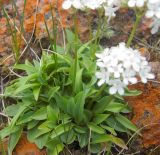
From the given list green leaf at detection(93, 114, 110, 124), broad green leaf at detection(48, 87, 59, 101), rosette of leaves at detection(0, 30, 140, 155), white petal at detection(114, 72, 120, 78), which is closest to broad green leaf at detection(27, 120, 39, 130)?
rosette of leaves at detection(0, 30, 140, 155)

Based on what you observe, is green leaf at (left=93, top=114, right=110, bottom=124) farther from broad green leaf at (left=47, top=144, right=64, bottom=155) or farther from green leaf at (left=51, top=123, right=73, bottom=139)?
broad green leaf at (left=47, top=144, right=64, bottom=155)

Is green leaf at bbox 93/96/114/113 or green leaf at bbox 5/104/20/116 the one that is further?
green leaf at bbox 5/104/20/116

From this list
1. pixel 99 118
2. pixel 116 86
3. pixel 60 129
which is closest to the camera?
pixel 116 86

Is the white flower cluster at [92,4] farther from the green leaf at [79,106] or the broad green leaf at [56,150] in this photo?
the broad green leaf at [56,150]

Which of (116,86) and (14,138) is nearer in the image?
(116,86)

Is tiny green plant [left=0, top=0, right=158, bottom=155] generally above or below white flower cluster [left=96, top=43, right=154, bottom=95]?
below

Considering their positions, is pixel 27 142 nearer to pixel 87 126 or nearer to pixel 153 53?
pixel 87 126

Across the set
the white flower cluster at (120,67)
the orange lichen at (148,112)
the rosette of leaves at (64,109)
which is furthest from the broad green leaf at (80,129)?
the white flower cluster at (120,67)

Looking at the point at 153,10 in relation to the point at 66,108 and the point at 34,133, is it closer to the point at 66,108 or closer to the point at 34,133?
the point at 66,108

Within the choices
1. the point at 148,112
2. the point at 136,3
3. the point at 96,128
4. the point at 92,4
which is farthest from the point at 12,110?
the point at 136,3

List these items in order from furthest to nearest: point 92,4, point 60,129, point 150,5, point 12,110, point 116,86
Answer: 1. point 12,110
2. point 60,129
3. point 92,4
4. point 116,86
5. point 150,5
